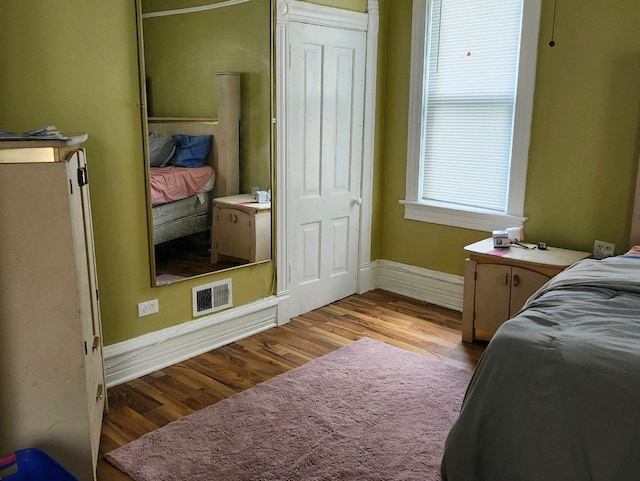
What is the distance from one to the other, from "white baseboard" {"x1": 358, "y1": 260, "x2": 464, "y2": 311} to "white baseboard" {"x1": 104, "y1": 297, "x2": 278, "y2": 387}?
110cm

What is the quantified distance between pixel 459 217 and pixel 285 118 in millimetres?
1458

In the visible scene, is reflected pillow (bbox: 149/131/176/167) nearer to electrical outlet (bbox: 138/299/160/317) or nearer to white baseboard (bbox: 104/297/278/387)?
electrical outlet (bbox: 138/299/160/317)

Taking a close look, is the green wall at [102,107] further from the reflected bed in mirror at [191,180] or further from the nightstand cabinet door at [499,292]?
the nightstand cabinet door at [499,292]

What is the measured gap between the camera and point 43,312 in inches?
77.8

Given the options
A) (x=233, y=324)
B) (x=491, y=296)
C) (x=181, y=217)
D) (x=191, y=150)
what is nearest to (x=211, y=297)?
(x=233, y=324)

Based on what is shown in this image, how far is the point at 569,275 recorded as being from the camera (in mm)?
2730

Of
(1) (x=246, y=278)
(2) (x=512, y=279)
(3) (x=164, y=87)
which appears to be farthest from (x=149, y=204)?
(2) (x=512, y=279)

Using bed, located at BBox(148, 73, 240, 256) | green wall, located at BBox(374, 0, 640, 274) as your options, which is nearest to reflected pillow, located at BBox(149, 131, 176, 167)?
bed, located at BBox(148, 73, 240, 256)

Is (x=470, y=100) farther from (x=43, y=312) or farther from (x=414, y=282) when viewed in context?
(x=43, y=312)

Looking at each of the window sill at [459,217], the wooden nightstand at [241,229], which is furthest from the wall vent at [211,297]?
the window sill at [459,217]

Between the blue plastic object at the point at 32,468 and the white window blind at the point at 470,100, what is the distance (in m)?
3.11

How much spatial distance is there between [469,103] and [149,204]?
2321mm

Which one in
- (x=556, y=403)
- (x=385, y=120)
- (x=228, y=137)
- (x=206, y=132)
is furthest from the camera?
(x=385, y=120)

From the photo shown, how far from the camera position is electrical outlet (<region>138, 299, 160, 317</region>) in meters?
3.18
